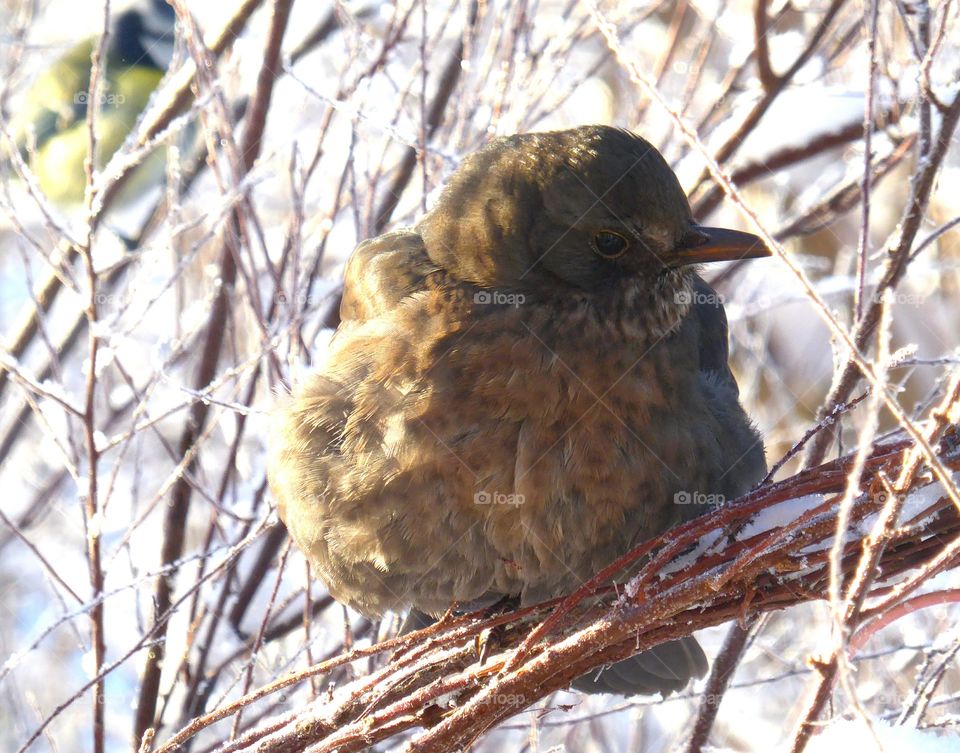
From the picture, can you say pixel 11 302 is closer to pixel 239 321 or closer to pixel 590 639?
pixel 239 321
